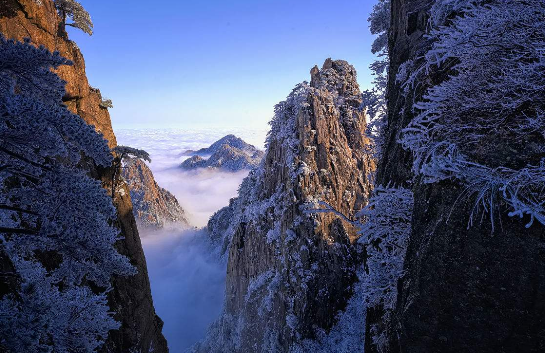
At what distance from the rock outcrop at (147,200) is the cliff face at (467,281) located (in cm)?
13046

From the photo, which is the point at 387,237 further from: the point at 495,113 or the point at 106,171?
the point at 106,171

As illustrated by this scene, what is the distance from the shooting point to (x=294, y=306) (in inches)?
765

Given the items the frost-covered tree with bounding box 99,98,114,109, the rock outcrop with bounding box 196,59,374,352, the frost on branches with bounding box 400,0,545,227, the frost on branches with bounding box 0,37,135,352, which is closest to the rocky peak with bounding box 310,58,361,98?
the rock outcrop with bounding box 196,59,374,352

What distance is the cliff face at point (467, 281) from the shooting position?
3039 mm

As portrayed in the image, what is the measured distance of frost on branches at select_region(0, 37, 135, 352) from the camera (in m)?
3.26

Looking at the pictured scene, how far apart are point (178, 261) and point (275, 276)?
4389 inches

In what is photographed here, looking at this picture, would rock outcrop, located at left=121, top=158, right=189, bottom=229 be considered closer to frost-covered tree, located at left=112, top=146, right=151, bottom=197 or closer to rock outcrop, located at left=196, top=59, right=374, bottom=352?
rock outcrop, located at left=196, top=59, right=374, bottom=352

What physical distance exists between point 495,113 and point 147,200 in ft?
488

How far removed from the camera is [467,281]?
11.2 ft

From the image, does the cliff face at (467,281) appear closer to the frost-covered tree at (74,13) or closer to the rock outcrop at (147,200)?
the frost-covered tree at (74,13)

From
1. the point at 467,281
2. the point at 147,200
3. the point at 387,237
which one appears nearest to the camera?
the point at 467,281

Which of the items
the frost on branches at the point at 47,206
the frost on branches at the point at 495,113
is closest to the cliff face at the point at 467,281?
the frost on branches at the point at 495,113

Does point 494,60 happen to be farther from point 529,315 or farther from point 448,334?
point 448,334

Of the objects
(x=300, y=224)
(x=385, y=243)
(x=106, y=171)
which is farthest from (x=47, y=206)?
(x=300, y=224)
